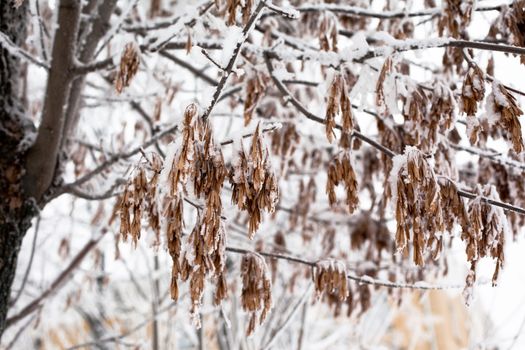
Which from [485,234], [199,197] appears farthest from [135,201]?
[485,234]

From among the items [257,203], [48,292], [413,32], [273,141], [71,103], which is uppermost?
[413,32]

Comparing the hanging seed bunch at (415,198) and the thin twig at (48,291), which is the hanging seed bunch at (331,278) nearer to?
the hanging seed bunch at (415,198)

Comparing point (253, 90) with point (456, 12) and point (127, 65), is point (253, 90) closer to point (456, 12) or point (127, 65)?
point (127, 65)

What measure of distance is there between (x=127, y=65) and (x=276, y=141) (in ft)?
2.71

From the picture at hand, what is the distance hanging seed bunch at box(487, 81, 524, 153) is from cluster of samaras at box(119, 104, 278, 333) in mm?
662

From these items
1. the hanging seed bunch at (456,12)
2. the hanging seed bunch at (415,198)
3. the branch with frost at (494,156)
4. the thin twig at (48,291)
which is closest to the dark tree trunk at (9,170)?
the thin twig at (48,291)

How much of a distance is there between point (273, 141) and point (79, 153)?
1.36m

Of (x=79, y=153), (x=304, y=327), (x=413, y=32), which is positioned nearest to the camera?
(x=413, y=32)

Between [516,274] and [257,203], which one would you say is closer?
[257,203]

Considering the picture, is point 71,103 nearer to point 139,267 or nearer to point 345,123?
point 345,123

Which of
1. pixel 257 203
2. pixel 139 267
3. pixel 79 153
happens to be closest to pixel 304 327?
pixel 79 153

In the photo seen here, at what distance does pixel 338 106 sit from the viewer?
5.01 ft

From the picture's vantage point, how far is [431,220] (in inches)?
56.5

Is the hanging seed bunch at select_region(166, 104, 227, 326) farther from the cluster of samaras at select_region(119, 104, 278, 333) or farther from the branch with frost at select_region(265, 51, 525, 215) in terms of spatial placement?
the branch with frost at select_region(265, 51, 525, 215)
